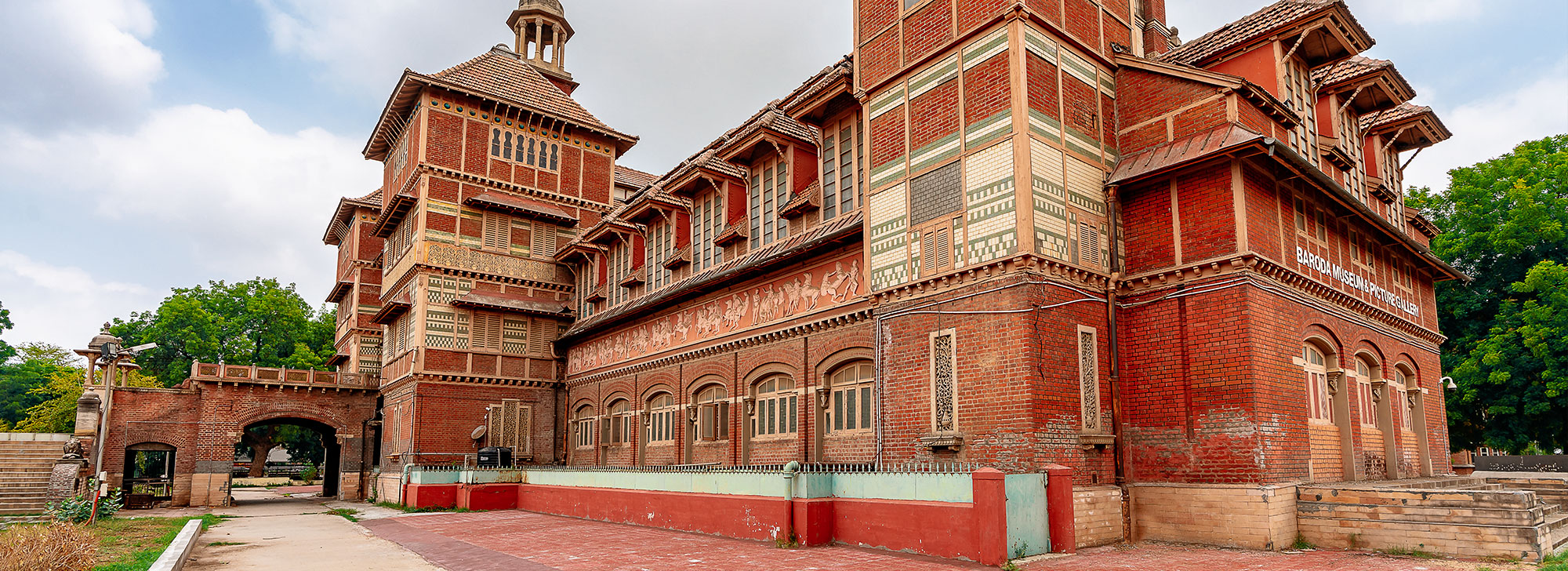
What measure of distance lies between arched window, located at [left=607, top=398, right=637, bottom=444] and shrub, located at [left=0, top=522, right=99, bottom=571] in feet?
56.5

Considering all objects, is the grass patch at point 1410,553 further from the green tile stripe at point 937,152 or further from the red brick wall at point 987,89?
the green tile stripe at point 937,152

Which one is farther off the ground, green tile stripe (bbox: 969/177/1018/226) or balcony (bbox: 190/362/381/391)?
green tile stripe (bbox: 969/177/1018/226)

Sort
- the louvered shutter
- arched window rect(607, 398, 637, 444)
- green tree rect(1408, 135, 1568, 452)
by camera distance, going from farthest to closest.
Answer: the louvered shutter → arched window rect(607, 398, 637, 444) → green tree rect(1408, 135, 1568, 452)

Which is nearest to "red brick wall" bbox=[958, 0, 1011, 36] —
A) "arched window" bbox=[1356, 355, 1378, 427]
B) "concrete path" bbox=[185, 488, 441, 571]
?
"arched window" bbox=[1356, 355, 1378, 427]

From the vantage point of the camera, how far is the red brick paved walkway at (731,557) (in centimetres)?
1171

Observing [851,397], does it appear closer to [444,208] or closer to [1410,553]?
[1410,553]

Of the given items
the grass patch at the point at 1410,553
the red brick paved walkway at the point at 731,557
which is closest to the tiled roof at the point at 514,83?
the red brick paved walkway at the point at 731,557

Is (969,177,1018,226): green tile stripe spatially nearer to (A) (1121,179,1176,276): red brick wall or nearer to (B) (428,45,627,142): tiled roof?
(A) (1121,179,1176,276): red brick wall

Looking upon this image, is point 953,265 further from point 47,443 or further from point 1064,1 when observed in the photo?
point 47,443

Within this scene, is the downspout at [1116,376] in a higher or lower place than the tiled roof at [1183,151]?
lower

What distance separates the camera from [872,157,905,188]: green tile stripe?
17.0m

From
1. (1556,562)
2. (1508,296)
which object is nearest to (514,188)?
Result: (1556,562)

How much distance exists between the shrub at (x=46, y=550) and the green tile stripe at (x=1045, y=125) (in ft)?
46.6

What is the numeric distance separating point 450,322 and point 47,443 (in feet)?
40.6
